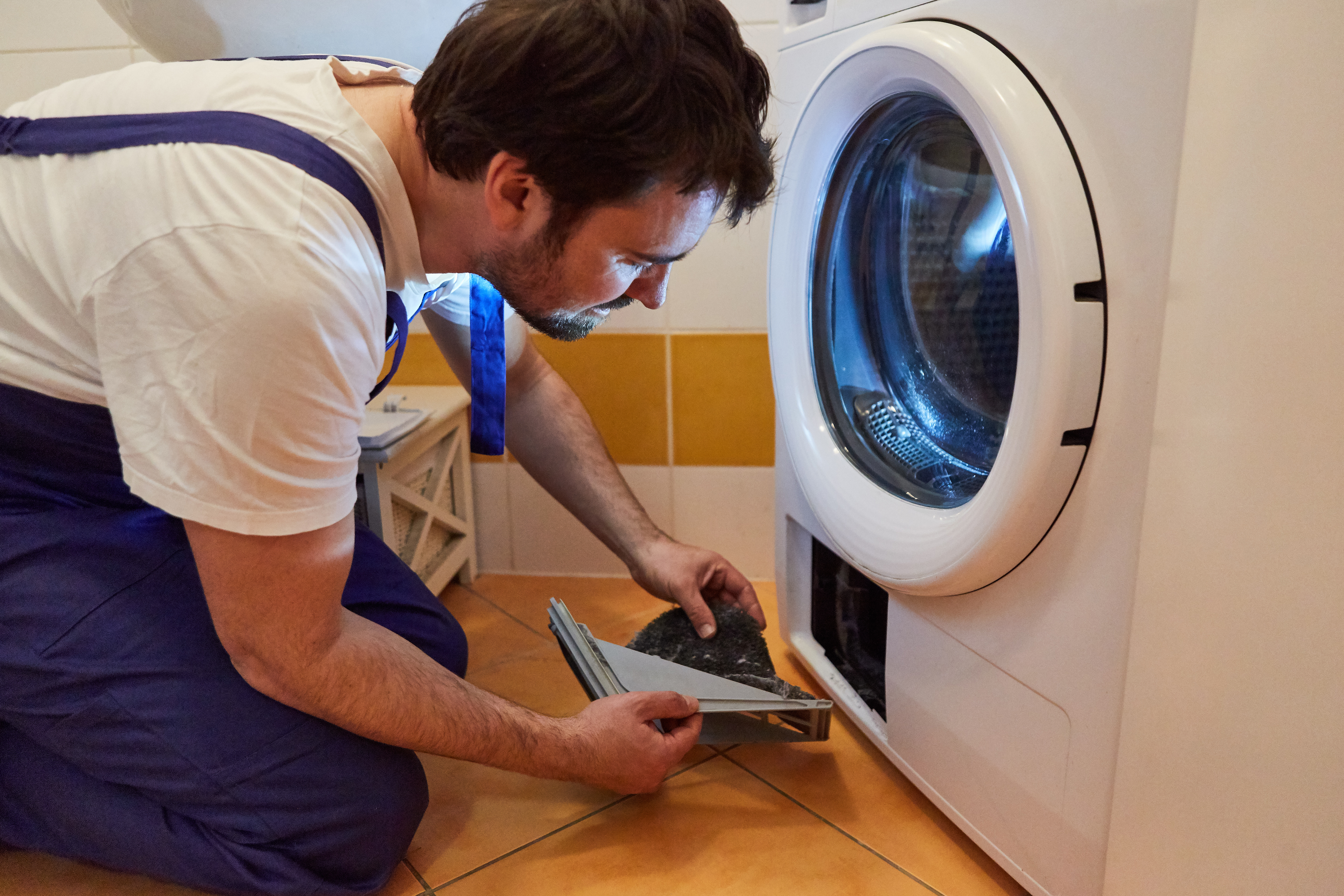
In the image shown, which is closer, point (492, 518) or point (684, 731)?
point (684, 731)

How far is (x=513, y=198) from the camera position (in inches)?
29.4

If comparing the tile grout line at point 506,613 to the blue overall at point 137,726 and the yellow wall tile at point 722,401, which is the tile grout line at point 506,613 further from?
the blue overall at point 137,726

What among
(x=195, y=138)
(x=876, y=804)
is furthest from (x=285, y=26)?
(x=876, y=804)

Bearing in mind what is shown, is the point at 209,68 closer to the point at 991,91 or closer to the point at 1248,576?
the point at 991,91

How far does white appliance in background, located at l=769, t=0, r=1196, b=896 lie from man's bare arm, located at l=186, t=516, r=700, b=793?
0.27 m

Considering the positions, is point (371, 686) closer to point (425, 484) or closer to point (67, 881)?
point (67, 881)

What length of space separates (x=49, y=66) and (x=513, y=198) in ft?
3.73

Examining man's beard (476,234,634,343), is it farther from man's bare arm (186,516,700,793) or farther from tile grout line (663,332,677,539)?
tile grout line (663,332,677,539)

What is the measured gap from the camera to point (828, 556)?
3.71 ft

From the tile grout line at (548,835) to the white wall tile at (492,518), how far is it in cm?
64

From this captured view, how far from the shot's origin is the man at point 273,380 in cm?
65

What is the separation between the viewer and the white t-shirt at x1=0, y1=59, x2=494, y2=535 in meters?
0.63

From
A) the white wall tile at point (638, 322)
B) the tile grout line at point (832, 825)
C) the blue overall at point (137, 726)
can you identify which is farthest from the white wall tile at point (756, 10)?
the tile grout line at point (832, 825)

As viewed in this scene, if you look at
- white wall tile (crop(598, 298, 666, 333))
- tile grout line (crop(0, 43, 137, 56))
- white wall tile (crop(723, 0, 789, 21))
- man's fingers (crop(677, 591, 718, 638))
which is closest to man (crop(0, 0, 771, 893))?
man's fingers (crop(677, 591, 718, 638))
